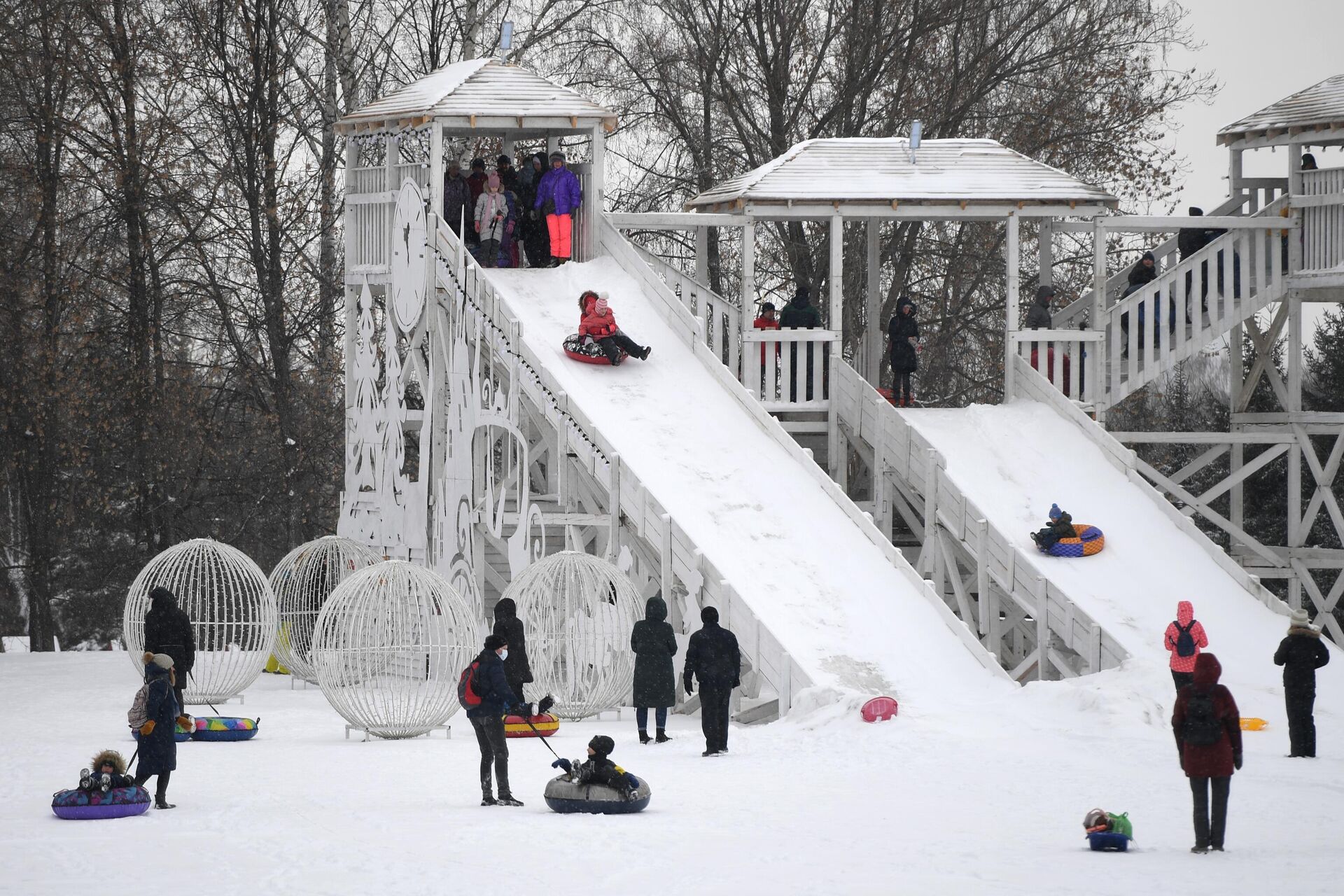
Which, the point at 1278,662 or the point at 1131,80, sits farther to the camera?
the point at 1131,80

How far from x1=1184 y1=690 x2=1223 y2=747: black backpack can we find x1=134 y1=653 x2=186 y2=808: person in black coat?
730 centimetres

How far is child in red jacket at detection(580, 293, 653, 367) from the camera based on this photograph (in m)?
25.1

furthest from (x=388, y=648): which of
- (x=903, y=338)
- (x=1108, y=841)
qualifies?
(x=903, y=338)

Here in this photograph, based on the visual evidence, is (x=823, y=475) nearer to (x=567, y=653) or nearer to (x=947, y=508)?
(x=947, y=508)

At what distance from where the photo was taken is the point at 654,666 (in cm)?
1919

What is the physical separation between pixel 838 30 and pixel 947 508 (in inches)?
539

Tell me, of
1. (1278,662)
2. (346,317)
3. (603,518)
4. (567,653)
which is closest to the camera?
(1278,662)

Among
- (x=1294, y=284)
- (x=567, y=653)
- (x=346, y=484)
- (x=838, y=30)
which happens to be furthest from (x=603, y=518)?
(x=838, y=30)

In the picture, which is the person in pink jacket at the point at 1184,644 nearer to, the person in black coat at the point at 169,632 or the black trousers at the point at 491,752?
the black trousers at the point at 491,752

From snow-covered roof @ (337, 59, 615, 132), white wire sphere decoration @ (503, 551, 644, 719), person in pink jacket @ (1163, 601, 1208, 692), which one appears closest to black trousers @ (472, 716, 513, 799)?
white wire sphere decoration @ (503, 551, 644, 719)

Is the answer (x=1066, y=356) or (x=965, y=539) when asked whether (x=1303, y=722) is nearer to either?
(x=965, y=539)

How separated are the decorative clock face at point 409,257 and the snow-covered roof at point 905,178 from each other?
4.09 m

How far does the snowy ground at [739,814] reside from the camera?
12367 millimetres

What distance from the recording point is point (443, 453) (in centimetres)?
2655
